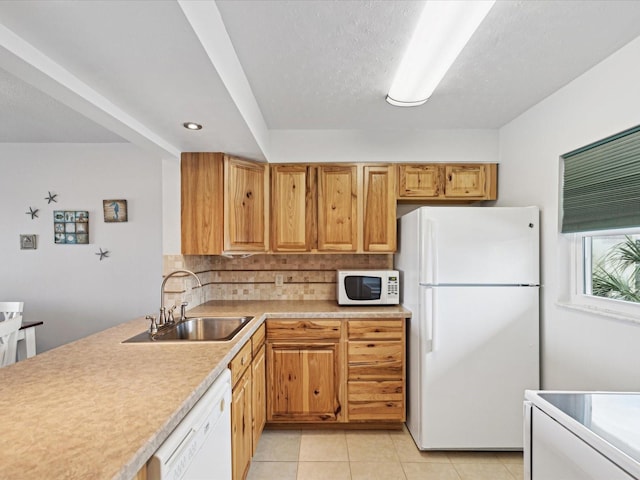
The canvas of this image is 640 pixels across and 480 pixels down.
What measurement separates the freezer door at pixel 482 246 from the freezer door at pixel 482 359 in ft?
0.28

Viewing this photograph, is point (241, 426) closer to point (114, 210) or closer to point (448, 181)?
point (448, 181)

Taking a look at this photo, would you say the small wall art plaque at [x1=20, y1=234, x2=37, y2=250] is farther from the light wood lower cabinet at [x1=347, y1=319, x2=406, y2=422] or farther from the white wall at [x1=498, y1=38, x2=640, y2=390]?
the white wall at [x1=498, y1=38, x2=640, y2=390]

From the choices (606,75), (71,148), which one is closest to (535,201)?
(606,75)

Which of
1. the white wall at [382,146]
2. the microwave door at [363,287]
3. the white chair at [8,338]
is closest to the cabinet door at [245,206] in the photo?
the white wall at [382,146]

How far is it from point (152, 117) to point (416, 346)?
2210mm

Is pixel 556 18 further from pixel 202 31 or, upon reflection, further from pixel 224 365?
pixel 224 365

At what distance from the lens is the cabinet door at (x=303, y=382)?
8.47ft

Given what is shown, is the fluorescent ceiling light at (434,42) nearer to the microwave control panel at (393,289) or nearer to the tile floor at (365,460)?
the microwave control panel at (393,289)

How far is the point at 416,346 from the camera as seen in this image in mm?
2447

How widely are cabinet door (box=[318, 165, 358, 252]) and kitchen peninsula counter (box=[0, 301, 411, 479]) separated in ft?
4.06

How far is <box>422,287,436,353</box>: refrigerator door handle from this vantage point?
7.51ft

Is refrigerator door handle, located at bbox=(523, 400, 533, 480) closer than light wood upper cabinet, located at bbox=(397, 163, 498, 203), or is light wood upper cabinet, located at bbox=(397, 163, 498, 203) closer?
refrigerator door handle, located at bbox=(523, 400, 533, 480)

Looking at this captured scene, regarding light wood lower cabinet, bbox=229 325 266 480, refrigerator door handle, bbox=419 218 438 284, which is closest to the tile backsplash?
light wood lower cabinet, bbox=229 325 266 480

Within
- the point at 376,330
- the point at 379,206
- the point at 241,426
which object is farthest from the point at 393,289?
the point at 241,426
